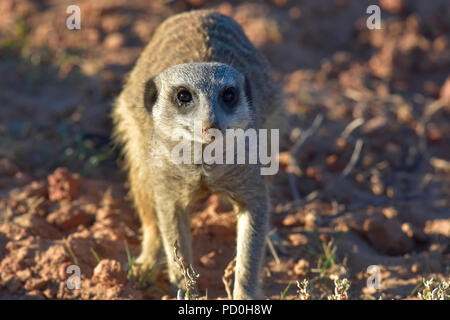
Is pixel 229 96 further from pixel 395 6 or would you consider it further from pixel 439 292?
pixel 395 6

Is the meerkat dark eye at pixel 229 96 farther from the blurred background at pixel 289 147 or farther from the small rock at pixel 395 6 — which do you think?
the small rock at pixel 395 6

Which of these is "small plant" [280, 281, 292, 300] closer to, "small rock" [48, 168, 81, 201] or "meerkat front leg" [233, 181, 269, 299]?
"meerkat front leg" [233, 181, 269, 299]

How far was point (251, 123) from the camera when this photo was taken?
3.03m

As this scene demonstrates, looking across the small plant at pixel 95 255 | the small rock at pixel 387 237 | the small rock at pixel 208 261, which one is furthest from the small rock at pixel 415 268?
the small plant at pixel 95 255

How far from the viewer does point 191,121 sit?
2629 mm

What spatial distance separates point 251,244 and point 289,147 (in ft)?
6.01

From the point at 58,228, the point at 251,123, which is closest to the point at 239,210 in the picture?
the point at 251,123

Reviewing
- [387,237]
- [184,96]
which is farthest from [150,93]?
[387,237]

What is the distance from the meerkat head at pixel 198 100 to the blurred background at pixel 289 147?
100cm

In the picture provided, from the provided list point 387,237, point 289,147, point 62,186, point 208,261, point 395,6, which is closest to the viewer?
point 208,261

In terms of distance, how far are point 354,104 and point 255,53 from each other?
5.69 ft

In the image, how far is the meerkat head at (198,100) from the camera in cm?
259

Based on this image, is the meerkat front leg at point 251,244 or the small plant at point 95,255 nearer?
the meerkat front leg at point 251,244
